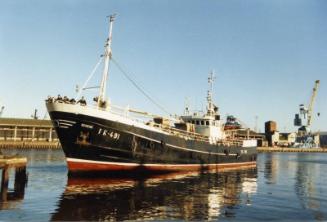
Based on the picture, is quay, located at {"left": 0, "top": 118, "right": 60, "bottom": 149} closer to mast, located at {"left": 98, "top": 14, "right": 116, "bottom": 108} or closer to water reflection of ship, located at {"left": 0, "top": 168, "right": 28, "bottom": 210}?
mast, located at {"left": 98, "top": 14, "right": 116, "bottom": 108}

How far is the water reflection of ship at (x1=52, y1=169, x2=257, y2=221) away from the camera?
17562 millimetres

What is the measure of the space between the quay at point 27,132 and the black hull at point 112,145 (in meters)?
62.7

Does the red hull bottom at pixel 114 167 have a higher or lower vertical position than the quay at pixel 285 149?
lower

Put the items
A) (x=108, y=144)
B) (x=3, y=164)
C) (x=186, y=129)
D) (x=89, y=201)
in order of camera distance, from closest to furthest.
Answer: (x=89, y=201)
(x=3, y=164)
(x=108, y=144)
(x=186, y=129)

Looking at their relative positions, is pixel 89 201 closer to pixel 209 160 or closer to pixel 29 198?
pixel 29 198

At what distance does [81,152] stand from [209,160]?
1776 cm

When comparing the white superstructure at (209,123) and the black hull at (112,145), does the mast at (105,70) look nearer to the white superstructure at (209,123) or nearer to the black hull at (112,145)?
the black hull at (112,145)

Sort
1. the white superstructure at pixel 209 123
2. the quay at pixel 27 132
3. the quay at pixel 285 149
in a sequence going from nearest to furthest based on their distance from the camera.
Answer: the white superstructure at pixel 209 123 < the quay at pixel 27 132 < the quay at pixel 285 149

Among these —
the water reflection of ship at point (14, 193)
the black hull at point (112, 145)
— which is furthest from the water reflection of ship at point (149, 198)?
the water reflection of ship at point (14, 193)

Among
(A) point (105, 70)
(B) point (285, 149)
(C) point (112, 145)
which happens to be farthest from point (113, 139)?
(B) point (285, 149)

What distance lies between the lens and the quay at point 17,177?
2098 centimetres

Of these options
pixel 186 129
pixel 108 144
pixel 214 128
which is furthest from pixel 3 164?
pixel 214 128

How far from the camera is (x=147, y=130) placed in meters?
31.5

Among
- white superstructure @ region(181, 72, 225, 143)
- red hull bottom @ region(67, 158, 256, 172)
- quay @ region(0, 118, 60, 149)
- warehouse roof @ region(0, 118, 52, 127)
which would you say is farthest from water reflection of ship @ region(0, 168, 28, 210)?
warehouse roof @ region(0, 118, 52, 127)
